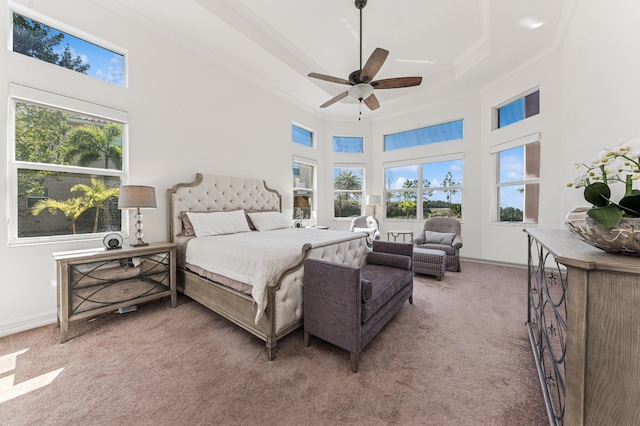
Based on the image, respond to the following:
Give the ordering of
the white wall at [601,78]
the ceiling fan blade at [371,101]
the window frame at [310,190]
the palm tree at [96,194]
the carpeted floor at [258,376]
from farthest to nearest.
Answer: the window frame at [310,190]
the ceiling fan blade at [371,101]
the palm tree at [96,194]
the white wall at [601,78]
the carpeted floor at [258,376]

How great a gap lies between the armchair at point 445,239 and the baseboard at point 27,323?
5207 mm

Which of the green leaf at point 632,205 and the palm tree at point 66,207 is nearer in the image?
the green leaf at point 632,205

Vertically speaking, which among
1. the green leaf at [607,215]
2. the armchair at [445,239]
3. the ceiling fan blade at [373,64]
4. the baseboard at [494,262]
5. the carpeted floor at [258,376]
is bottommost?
the carpeted floor at [258,376]

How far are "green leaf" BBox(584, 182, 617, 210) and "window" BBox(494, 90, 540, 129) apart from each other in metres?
4.52

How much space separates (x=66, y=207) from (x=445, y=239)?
5.61 m

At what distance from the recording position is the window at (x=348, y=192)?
21.9 ft

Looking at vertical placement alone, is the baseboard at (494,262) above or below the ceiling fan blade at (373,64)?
below

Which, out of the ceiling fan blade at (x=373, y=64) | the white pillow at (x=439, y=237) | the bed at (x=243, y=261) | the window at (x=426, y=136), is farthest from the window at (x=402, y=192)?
the ceiling fan blade at (x=373, y=64)

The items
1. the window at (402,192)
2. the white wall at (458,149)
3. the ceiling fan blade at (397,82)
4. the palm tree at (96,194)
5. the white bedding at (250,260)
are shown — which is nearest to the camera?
the white bedding at (250,260)

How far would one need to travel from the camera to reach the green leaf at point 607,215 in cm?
84

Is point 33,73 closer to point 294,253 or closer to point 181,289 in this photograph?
point 181,289

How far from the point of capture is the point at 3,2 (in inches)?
88.0

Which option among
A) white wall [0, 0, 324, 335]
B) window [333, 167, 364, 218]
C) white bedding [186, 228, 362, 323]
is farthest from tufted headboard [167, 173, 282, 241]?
window [333, 167, 364, 218]

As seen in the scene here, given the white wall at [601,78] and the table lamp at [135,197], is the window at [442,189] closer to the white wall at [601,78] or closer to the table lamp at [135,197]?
the white wall at [601,78]
